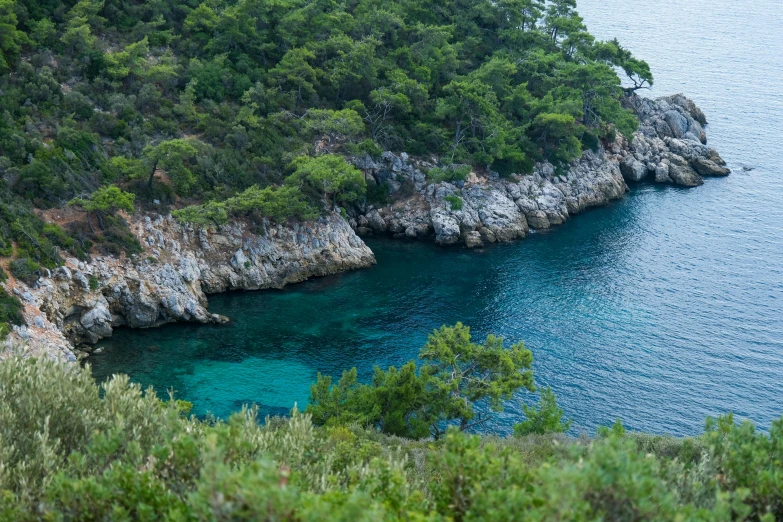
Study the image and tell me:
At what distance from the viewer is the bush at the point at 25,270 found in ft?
156

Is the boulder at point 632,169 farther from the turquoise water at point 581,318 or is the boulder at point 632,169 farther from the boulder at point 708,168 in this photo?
the boulder at point 708,168

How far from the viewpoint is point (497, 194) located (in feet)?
248

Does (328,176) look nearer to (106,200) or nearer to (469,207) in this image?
(469,207)

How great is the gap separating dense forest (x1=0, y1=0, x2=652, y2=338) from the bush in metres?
0.10

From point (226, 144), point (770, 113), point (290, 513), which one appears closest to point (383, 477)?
point (290, 513)

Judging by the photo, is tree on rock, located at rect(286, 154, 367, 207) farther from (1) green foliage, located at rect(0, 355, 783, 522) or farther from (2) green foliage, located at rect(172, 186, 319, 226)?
(1) green foliage, located at rect(0, 355, 783, 522)

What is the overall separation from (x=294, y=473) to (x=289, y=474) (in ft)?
2.97

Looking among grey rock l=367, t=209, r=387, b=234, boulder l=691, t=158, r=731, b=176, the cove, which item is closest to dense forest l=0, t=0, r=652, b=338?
grey rock l=367, t=209, r=387, b=234

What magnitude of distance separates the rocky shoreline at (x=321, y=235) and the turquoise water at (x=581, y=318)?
5.54ft

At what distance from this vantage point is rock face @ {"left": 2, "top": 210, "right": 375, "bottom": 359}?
161ft

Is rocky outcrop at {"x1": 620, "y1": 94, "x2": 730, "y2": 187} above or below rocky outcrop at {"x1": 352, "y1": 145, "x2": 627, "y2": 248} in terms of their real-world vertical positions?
above

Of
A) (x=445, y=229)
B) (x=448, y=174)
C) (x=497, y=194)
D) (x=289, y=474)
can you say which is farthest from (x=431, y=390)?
(x=497, y=194)

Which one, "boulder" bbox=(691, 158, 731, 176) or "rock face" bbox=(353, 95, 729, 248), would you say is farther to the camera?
"boulder" bbox=(691, 158, 731, 176)

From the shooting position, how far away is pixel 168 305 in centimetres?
5425
